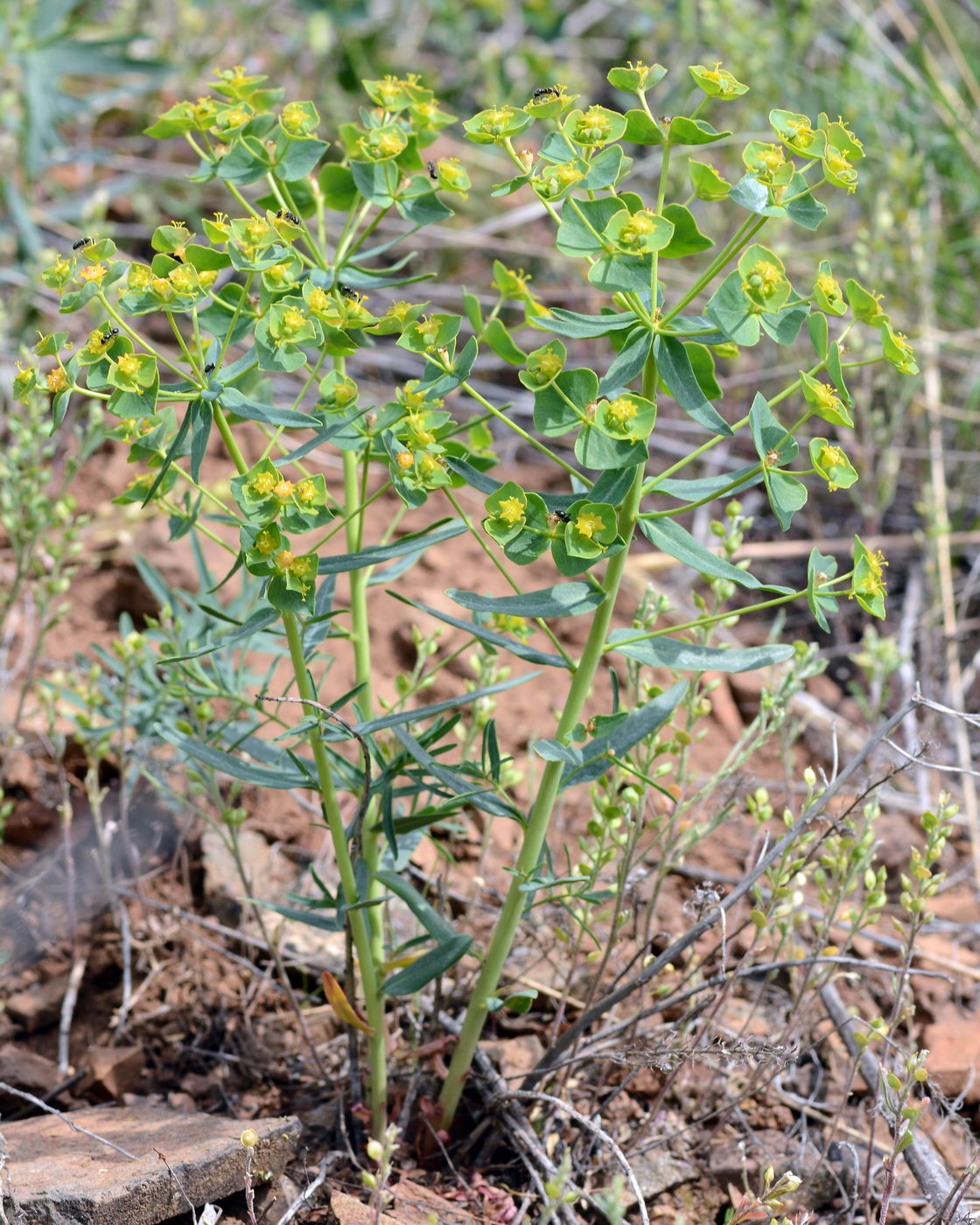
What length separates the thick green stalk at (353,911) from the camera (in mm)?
1390

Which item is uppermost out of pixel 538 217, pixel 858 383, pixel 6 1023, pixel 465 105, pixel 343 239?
pixel 343 239

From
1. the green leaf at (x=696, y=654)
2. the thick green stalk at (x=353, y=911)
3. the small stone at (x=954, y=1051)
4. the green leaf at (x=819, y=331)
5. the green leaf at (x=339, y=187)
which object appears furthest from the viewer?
the small stone at (x=954, y=1051)

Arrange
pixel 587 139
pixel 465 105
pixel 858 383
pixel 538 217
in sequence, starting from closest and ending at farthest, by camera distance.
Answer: pixel 587 139 < pixel 858 383 < pixel 538 217 < pixel 465 105

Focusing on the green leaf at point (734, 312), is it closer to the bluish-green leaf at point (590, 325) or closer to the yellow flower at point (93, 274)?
the bluish-green leaf at point (590, 325)

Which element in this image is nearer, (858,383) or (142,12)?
(858,383)

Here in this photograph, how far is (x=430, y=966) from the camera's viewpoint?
1.45m

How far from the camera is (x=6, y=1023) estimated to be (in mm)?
1953

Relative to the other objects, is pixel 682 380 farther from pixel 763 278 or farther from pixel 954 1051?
pixel 954 1051

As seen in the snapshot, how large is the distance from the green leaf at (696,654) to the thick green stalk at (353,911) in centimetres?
37

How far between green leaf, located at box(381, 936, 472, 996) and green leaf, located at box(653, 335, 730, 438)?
675 mm

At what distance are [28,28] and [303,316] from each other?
9.15 feet

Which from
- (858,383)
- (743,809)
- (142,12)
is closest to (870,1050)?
(743,809)

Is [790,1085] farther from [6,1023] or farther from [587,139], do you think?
[587,139]

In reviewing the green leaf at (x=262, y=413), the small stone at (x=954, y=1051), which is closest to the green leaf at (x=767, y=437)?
the green leaf at (x=262, y=413)
